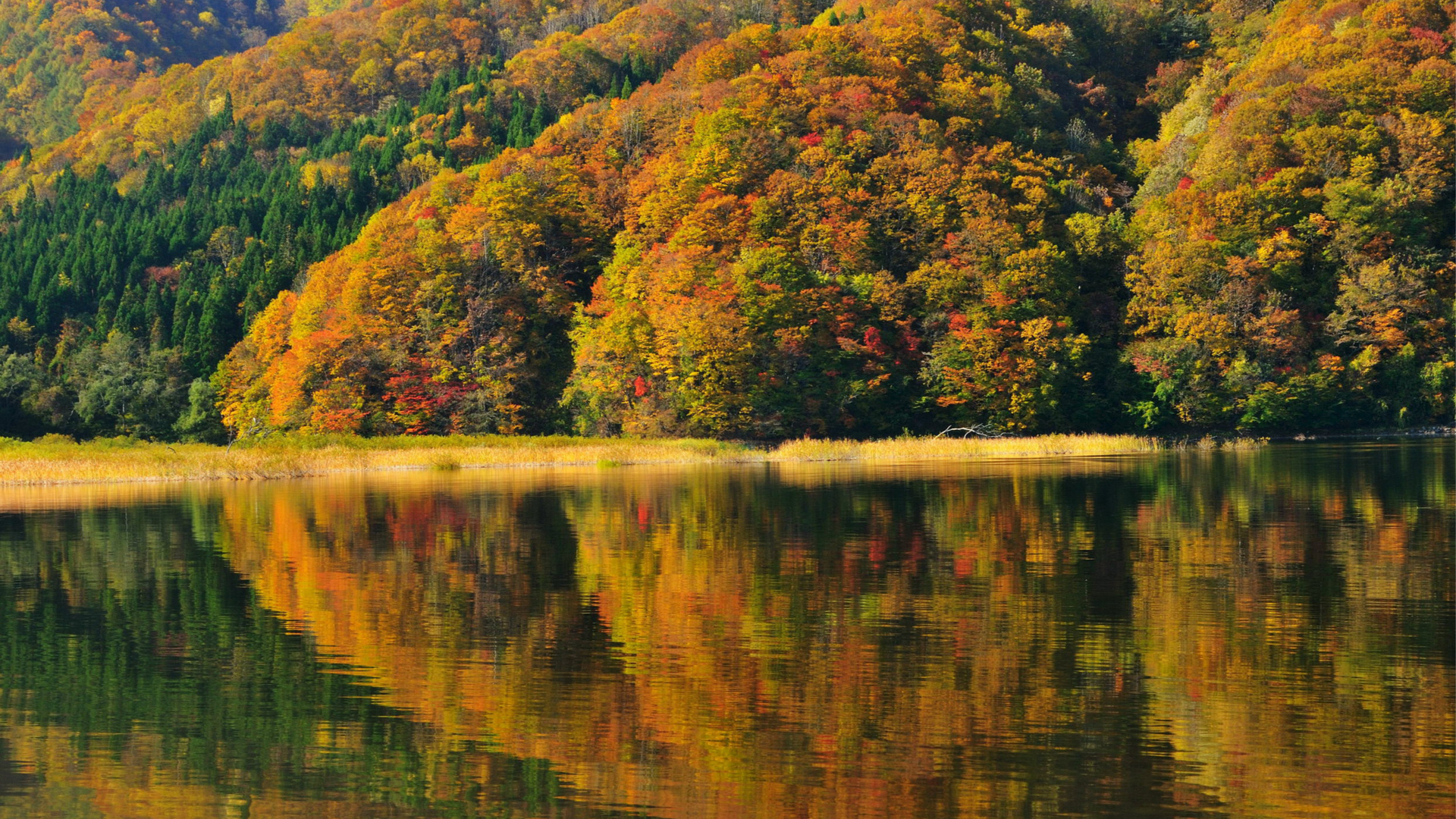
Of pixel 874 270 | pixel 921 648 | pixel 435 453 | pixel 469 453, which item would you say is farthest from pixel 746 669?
pixel 874 270

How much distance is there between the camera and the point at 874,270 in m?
101

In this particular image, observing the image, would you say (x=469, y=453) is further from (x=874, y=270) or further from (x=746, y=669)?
(x=746, y=669)

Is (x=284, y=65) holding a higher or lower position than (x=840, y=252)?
higher

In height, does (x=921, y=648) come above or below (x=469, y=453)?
below

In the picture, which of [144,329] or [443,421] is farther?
[144,329]

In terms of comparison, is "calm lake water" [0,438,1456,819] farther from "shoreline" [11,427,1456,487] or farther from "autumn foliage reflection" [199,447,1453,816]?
"shoreline" [11,427,1456,487]

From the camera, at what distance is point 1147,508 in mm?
37531

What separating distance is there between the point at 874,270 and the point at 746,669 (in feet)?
279

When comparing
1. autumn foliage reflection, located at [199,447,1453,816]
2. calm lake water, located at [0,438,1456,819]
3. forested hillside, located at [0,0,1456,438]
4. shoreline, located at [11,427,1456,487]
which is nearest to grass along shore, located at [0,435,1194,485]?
shoreline, located at [11,427,1456,487]

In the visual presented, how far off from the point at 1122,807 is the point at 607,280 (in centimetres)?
9225

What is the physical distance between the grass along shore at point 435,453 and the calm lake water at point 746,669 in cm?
2993

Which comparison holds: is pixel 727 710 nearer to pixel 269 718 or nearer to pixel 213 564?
pixel 269 718

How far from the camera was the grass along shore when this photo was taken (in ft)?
211

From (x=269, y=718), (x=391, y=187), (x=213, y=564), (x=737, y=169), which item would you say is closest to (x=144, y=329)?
(x=391, y=187)
